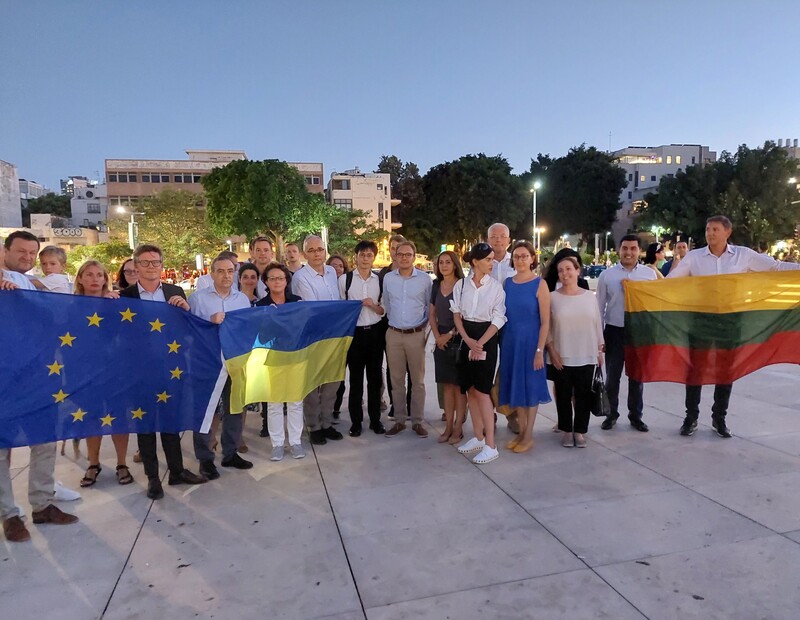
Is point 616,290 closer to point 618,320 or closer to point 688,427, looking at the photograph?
point 618,320

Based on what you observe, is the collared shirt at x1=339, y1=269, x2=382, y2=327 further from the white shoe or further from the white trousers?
the white shoe

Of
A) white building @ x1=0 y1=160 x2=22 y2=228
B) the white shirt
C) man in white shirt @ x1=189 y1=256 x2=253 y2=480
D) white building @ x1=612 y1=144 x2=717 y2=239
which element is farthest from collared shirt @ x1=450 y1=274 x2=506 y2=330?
white building @ x1=612 y1=144 x2=717 y2=239

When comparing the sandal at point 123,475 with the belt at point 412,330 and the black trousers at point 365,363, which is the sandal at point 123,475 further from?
the belt at point 412,330

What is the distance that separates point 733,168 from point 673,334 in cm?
4872

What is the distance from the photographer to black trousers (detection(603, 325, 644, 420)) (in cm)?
537

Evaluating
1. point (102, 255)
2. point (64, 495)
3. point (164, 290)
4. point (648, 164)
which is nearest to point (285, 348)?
point (164, 290)

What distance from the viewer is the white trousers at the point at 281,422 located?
4.85 m

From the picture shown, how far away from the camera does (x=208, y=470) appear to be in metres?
4.43

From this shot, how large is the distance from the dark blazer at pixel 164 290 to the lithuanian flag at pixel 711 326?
158 inches

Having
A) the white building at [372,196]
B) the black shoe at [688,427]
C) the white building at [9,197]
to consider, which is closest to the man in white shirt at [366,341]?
the black shoe at [688,427]

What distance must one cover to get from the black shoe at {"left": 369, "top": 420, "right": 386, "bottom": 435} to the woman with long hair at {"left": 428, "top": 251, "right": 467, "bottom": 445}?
0.60 meters

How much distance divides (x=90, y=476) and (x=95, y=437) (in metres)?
0.33

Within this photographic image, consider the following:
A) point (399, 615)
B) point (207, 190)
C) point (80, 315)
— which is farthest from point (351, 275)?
point (207, 190)

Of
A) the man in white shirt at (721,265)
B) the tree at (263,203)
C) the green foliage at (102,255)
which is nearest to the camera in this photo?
the man in white shirt at (721,265)
